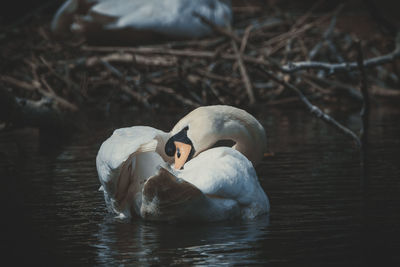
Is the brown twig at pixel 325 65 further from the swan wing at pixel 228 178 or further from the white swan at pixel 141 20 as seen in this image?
the white swan at pixel 141 20

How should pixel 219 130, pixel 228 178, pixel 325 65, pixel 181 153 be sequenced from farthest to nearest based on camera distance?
1. pixel 325 65
2. pixel 219 130
3. pixel 181 153
4. pixel 228 178

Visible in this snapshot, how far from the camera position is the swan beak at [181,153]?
4.43 m

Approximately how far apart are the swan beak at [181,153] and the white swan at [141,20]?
782 centimetres

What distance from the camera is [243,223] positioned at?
3.94 meters

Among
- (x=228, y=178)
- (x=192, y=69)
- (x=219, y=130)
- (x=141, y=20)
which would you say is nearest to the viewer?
(x=228, y=178)

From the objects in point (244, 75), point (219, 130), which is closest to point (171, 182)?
point (219, 130)

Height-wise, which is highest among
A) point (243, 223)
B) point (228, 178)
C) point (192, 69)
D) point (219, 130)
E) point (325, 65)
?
point (192, 69)

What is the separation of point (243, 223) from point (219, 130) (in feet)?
3.21

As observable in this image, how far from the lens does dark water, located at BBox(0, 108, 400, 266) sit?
3.25m

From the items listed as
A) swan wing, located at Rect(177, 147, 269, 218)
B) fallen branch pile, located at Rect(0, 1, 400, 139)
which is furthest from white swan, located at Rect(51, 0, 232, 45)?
swan wing, located at Rect(177, 147, 269, 218)

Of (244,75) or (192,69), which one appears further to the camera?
(192,69)

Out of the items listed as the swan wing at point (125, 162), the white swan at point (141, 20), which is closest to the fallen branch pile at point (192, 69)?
the white swan at point (141, 20)

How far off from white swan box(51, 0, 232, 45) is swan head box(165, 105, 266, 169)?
7486 millimetres

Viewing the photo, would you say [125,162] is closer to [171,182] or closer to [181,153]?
[171,182]
